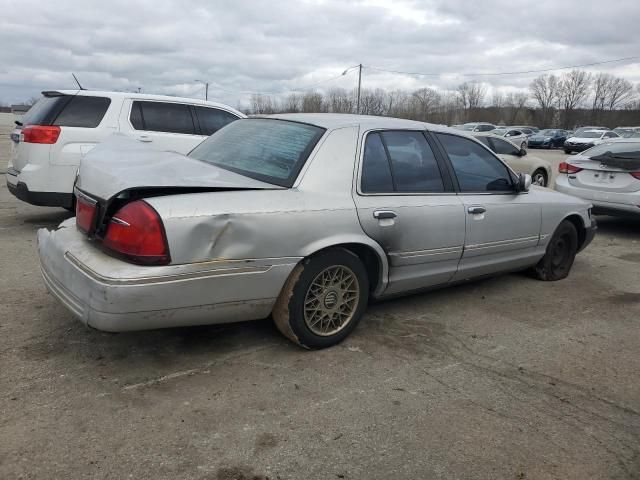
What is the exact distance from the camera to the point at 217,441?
8.37ft

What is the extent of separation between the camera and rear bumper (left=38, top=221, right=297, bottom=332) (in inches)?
110

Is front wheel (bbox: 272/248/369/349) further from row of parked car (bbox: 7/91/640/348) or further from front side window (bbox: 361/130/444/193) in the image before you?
front side window (bbox: 361/130/444/193)

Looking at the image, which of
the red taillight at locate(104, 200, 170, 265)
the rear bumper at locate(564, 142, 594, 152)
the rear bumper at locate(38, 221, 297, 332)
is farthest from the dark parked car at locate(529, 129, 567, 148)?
the red taillight at locate(104, 200, 170, 265)

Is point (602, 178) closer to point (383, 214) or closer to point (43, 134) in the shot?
point (383, 214)

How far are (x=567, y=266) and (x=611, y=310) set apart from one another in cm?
96

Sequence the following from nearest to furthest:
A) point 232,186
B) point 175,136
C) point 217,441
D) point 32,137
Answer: point 217,441
point 232,186
point 32,137
point 175,136

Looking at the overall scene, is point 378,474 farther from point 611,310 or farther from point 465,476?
point 611,310

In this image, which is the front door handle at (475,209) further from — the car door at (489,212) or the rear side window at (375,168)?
the rear side window at (375,168)

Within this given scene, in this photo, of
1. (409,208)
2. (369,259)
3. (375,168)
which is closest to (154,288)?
(369,259)

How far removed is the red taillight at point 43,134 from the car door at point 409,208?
167 inches

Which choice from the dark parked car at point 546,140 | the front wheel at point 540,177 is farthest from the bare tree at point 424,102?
the front wheel at point 540,177

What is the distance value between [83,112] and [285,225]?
455 centimetres

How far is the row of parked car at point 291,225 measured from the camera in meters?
2.87

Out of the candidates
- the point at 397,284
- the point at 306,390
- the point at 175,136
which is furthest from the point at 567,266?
the point at 175,136
